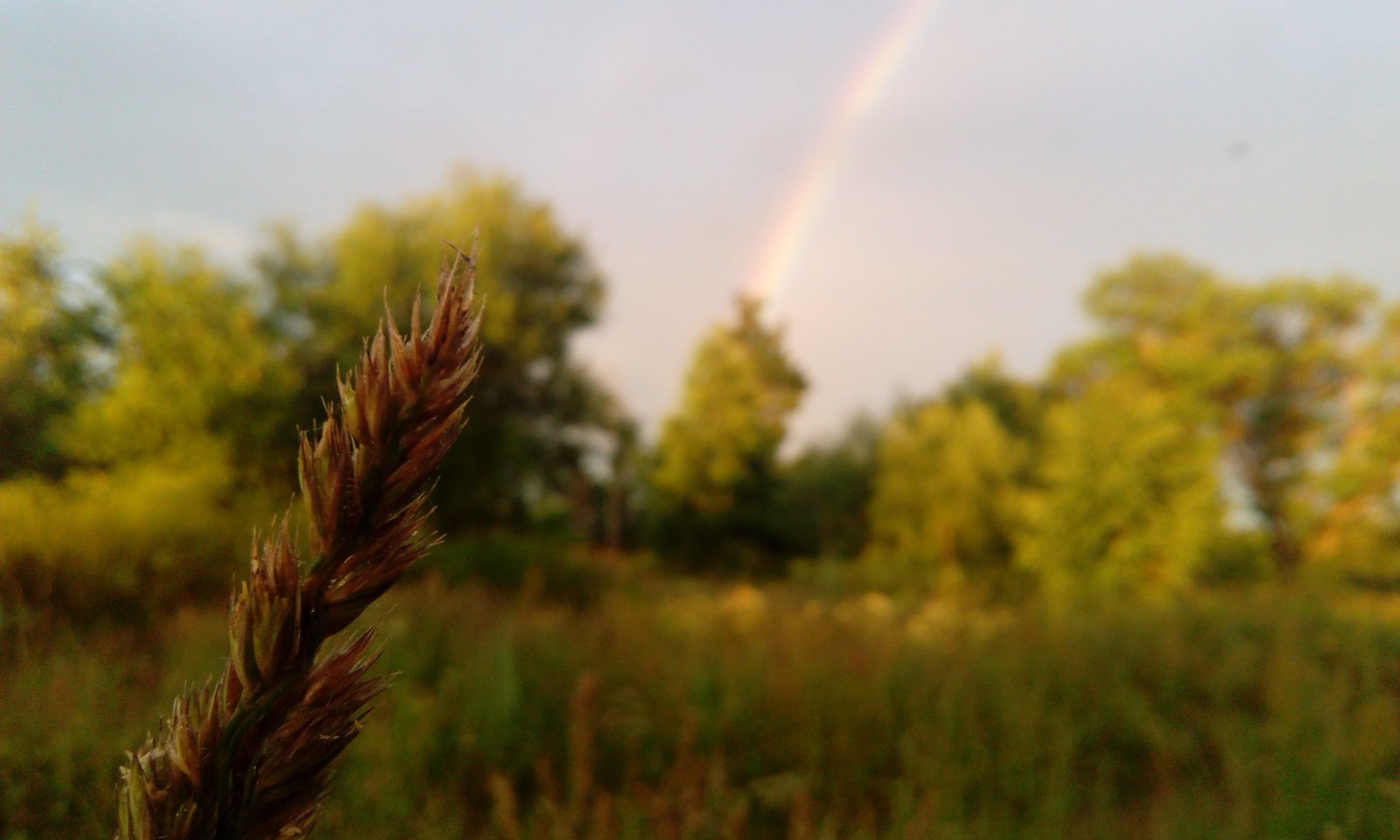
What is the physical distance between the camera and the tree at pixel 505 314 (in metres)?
14.3

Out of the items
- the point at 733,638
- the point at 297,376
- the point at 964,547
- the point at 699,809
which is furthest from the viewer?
the point at 964,547

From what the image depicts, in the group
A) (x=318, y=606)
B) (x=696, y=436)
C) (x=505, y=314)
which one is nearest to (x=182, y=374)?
(x=318, y=606)

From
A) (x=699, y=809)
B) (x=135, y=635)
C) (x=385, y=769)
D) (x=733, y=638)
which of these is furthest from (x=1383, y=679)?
(x=135, y=635)

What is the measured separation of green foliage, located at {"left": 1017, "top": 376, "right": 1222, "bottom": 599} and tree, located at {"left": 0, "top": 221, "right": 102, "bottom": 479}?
26680 mm

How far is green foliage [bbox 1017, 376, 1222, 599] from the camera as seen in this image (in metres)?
26.0

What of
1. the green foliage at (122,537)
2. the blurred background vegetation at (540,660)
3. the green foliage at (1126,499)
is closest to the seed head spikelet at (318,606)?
the blurred background vegetation at (540,660)

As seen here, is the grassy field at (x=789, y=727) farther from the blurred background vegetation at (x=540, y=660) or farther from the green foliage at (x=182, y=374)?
the green foliage at (x=182, y=374)

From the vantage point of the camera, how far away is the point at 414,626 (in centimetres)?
648

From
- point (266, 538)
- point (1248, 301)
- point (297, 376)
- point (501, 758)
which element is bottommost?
point (501, 758)

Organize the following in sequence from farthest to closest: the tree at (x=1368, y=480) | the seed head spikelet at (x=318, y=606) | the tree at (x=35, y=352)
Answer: the tree at (x=1368, y=480) → the tree at (x=35, y=352) → the seed head spikelet at (x=318, y=606)

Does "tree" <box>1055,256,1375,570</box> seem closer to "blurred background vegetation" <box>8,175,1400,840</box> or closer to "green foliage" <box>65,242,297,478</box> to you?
"blurred background vegetation" <box>8,175,1400,840</box>

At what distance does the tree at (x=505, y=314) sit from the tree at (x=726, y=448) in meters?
8.50

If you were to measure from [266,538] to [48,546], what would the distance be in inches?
78.3

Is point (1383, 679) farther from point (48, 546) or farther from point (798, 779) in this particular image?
point (48, 546)
